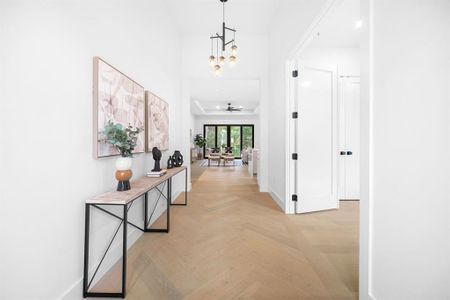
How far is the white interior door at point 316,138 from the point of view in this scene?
3.18 metres

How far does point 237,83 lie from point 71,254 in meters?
6.45

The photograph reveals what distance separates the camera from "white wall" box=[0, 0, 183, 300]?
3.46 ft

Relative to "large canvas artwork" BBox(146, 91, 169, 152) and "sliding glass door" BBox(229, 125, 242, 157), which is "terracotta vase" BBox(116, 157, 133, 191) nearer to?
"large canvas artwork" BBox(146, 91, 169, 152)

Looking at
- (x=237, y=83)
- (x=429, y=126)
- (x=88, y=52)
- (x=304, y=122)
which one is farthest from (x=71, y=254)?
(x=237, y=83)

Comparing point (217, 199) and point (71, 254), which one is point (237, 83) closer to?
point (217, 199)

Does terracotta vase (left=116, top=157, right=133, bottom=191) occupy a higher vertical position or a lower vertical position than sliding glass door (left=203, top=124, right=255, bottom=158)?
lower

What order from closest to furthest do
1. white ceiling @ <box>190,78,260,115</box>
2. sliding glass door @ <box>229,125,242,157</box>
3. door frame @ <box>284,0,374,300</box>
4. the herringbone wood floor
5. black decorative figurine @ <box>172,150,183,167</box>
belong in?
door frame @ <box>284,0,374,300</box> < the herringbone wood floor < black decorative figurine @ <box>172,150,183,167</box> < white ceiling @ <box>190,78,260,115</box> < sliding glass door @ <box>229,125,242,157</box>

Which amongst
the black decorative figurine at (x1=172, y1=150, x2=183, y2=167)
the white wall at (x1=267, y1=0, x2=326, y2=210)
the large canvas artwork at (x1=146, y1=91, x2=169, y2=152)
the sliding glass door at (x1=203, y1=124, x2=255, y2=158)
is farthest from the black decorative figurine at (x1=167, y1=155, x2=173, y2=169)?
the sliding glass door at (x1=203, y1=124, x2=255, y2=158)

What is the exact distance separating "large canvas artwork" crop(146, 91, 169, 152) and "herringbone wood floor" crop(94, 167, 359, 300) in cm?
117

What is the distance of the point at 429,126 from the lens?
0.98 metres

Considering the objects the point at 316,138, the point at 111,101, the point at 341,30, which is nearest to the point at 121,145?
the point at 111,101

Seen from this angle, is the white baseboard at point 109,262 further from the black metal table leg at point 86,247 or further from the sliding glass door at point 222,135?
the sliding glass door at point 222,135

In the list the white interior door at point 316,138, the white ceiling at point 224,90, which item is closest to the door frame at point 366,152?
the white interior door at point 316,138

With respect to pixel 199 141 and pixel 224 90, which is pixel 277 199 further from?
A: pixel 199 141
